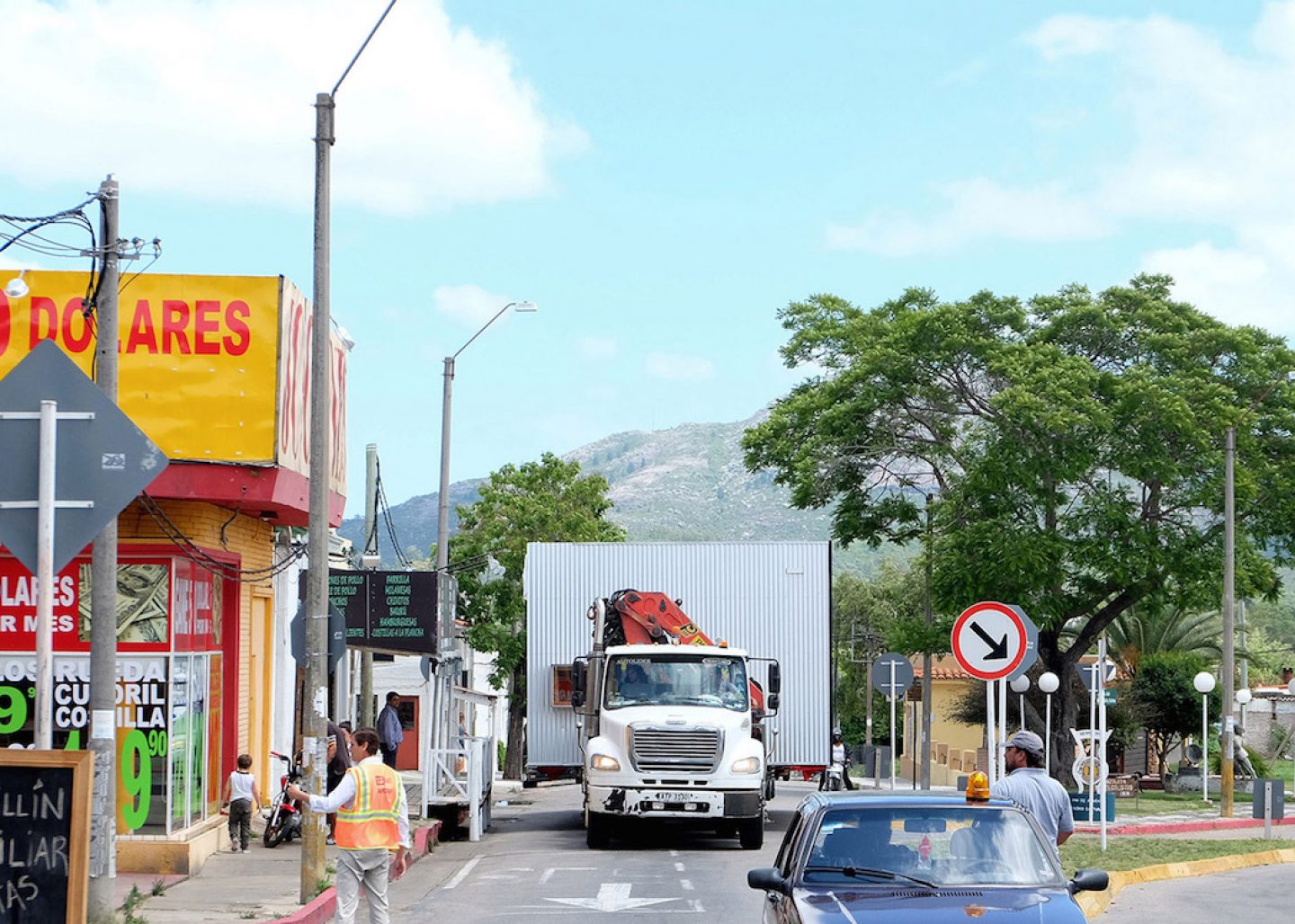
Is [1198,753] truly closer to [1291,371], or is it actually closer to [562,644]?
[1291,371]

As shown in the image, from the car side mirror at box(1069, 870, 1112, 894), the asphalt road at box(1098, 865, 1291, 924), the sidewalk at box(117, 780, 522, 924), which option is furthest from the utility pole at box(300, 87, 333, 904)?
the car side mirror at box(1069, 870, 1112, 894)

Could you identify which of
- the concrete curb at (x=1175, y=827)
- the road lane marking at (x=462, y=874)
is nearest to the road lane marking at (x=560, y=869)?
the road lane marking at (x=462, y=874)

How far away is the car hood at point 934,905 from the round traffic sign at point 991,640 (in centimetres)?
680

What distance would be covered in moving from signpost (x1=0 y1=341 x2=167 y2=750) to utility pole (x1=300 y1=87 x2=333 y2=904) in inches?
277

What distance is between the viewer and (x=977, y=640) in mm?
16141

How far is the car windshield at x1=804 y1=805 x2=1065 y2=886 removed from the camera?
30.9 feet

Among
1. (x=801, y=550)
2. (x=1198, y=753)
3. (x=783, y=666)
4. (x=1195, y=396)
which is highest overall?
(x=1195, y=396)

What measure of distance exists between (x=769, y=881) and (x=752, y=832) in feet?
50.1

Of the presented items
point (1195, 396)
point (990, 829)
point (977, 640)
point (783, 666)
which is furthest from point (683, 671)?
point (1195, 396)

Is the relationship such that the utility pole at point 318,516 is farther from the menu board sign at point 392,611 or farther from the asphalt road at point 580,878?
the menu board sign at point 392,611

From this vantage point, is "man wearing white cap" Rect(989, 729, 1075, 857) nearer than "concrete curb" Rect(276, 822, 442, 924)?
Yes

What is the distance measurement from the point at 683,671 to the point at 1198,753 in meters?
31.0

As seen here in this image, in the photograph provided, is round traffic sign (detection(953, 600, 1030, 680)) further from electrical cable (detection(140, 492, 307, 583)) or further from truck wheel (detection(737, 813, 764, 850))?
truck wheel (detection(737, 813, 764, 850))

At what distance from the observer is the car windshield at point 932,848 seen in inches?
371
